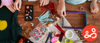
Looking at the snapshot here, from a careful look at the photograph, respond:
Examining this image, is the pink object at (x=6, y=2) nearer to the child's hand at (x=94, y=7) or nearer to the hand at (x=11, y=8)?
the hand at (x=11, y=8)

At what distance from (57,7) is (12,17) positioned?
0.57 metres

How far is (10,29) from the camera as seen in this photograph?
89 centimetres

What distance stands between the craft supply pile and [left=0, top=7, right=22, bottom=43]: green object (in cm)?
6

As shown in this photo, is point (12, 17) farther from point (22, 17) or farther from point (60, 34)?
point (60, 34)

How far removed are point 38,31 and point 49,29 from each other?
138 mm

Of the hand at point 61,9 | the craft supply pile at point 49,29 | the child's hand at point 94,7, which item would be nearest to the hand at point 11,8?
the craft supply pile at point 49,29

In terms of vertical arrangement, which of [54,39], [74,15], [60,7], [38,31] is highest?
[60,7]

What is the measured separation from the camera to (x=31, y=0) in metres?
0.93

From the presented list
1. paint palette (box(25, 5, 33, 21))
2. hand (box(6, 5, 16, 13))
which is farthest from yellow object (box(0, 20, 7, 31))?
paint palette (box(25, 5, 33, 21))

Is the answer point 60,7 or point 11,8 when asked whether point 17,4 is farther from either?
point 60,7

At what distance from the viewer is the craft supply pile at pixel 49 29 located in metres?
0.90

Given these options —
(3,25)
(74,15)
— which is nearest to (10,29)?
A: (3,25)

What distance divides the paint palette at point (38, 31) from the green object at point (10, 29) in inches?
6.3

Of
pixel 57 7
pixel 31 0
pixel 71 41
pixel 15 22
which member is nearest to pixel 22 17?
pixel 15 22
